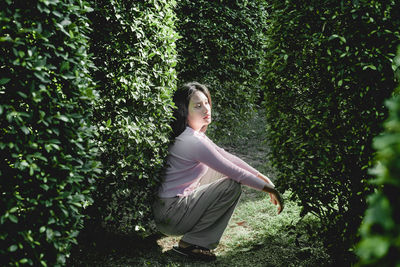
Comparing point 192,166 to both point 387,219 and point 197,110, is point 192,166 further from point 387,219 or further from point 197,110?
point 387,219

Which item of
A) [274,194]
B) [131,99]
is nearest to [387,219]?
[274,194]

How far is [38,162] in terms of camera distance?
225cm

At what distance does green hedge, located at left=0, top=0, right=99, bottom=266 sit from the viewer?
6.83ft

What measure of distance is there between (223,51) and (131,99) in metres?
3.34

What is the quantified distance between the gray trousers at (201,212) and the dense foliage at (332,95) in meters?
0.61

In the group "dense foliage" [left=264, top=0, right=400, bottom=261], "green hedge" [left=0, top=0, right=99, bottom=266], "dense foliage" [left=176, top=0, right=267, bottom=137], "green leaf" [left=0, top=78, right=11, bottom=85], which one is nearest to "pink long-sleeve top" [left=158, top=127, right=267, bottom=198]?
"dense foliage" [left=264, top=0, right=400, bottom=261]

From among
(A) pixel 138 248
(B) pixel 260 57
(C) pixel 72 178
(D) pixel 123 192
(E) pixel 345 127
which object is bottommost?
(A) pixel 138 248

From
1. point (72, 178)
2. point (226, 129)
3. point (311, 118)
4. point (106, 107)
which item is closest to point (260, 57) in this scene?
point (226, 129)

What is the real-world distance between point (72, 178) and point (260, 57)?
17.7 ft

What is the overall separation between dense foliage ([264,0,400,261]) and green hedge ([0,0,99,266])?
6.46 ft

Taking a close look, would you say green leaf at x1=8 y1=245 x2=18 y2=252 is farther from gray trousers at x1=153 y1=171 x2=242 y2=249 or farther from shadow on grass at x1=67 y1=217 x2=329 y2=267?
gray trousers at x1=153 y1=171 x2=242 y2=249

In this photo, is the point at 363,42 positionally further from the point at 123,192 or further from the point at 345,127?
the point at 123,192

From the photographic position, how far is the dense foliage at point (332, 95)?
8.96ft

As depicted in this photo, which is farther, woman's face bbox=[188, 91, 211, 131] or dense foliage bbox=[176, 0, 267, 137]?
dense foliage bbox=[176, 0, 267, 137]
